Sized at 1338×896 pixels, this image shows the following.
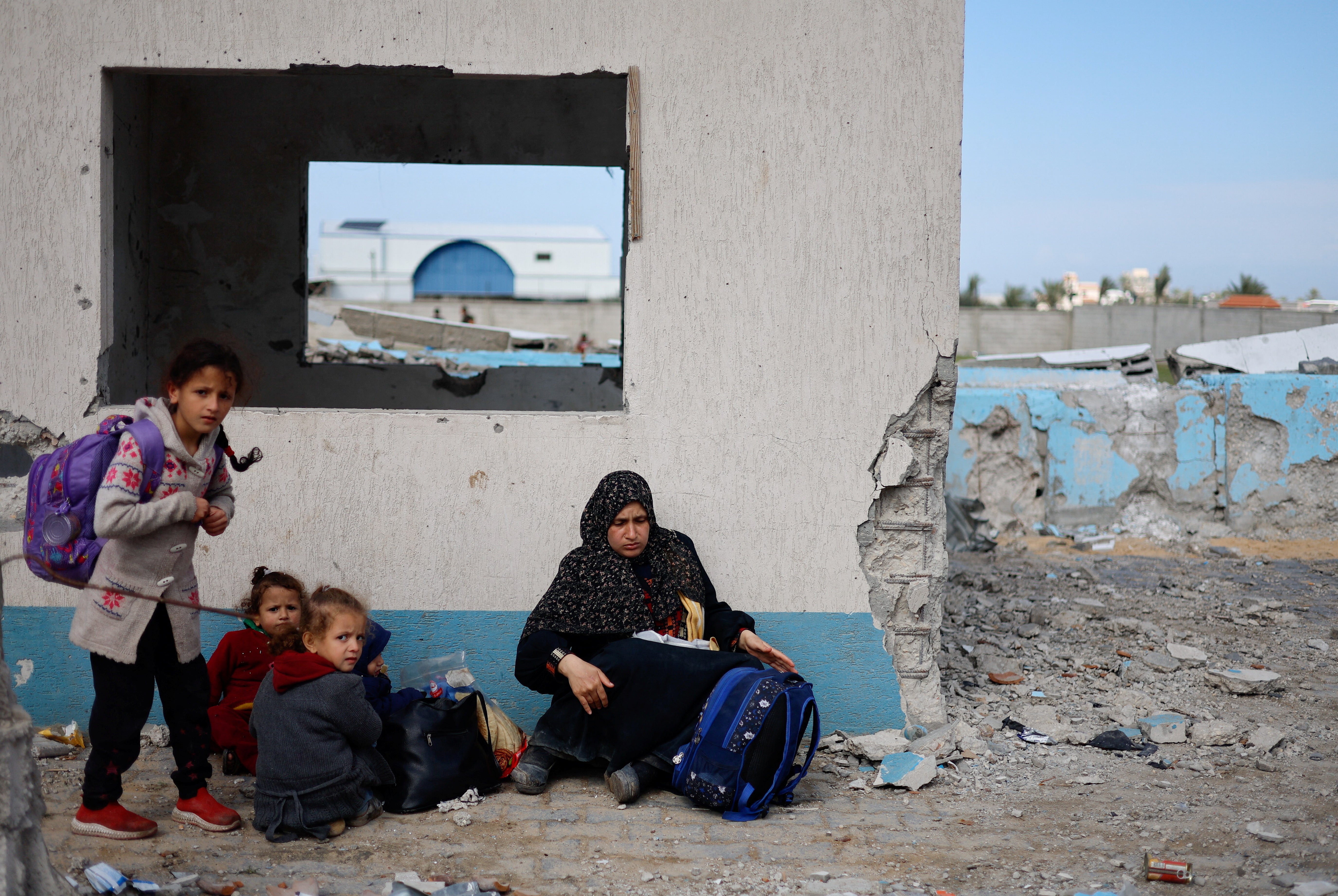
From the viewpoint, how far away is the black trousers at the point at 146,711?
2904mm

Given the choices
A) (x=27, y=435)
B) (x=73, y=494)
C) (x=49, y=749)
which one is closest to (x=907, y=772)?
(x=73, y=494)

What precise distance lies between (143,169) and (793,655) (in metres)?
4.19

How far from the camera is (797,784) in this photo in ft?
11.6

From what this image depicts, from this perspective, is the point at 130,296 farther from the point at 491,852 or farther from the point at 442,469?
the point at 491,852

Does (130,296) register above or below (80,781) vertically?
above

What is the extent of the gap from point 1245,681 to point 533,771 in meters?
3.17

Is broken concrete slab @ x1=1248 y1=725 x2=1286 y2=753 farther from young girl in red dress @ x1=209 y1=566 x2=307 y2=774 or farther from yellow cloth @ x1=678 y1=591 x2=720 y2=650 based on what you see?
young girl in red dress @ x1=209 y1=566 x2=307 y2=774

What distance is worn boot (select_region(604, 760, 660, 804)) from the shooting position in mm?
3320

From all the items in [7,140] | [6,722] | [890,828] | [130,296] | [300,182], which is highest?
[300,182]

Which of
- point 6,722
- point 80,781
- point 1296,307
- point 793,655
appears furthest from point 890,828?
point 1296,307

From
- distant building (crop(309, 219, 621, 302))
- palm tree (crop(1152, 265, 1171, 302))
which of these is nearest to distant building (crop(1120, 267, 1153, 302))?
palm tree (crop(1152, 265, 1171, 302))

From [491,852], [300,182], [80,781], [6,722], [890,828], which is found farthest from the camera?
[300,182]

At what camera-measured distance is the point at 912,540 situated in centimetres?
388

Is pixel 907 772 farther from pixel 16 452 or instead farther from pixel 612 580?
pixel 16 452
